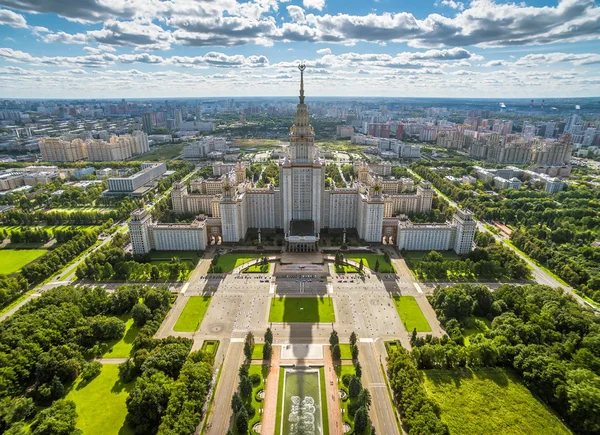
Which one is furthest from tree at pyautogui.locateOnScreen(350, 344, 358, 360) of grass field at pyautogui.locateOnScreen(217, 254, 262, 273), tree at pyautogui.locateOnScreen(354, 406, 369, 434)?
grass field at pyautogui.locateOnScreen(217, 254, 262, 273)

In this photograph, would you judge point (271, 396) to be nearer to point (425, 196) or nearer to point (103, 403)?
point (103, 403)

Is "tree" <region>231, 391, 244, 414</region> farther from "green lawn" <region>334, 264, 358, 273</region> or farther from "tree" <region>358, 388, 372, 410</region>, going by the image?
"green lawn" <region>334, 264, 358, 273</region>

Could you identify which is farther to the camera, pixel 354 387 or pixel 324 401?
pixel 324 401

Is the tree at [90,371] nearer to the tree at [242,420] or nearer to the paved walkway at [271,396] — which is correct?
the tree at [242,420]

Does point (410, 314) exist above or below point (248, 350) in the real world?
below

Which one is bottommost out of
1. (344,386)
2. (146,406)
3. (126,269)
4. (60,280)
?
(344,386)

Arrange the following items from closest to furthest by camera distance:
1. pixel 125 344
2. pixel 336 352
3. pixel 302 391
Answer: pixel 302 391 → pixel 336 352 → pixel 125 344

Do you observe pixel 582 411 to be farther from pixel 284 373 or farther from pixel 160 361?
pixel 160 361

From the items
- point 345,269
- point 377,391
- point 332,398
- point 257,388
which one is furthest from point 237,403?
point 345,269
